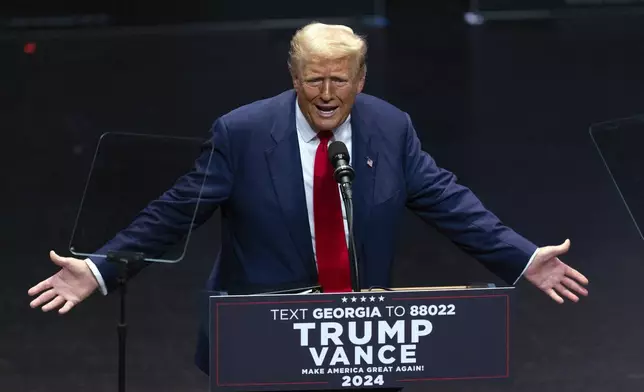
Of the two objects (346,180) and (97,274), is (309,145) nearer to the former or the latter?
(346,180)

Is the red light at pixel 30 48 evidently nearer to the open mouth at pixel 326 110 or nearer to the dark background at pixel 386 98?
the dark background at pixel 386 98

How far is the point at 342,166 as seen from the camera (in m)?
3.19

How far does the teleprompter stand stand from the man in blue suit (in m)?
0.32

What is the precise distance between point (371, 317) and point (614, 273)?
3271 mm

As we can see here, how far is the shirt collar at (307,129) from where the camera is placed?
11.6 ft

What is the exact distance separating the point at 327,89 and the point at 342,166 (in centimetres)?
26

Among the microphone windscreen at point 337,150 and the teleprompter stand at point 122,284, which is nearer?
the teleprompter stand at point 122,284

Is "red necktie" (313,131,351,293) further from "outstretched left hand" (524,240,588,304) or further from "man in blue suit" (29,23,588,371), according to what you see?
"outstretched left hand" (524,240,588,304)

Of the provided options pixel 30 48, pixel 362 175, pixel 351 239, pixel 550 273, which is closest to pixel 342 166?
pixel 351 239

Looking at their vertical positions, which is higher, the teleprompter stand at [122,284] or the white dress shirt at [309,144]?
the white dress shirt at [309,144]

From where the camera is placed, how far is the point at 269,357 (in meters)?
3.00

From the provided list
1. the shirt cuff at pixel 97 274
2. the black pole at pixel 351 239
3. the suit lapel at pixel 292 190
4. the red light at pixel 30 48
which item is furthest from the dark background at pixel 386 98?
the shirt cuff at pixel 97 274

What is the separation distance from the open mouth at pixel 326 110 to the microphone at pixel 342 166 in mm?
132

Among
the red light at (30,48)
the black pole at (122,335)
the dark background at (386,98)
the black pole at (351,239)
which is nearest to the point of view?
the black pole at (122,335)
